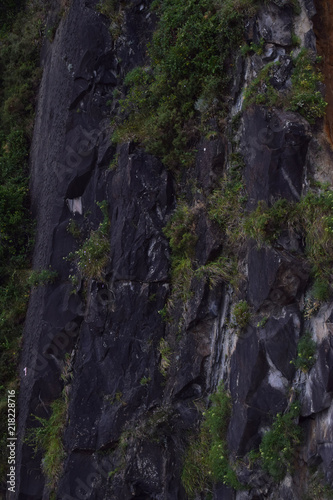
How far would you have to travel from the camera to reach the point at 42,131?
9.66m

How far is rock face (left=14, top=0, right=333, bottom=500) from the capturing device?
4969 mm

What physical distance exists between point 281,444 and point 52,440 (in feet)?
12.6

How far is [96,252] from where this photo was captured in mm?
7020

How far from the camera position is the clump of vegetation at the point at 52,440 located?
6.72 metres

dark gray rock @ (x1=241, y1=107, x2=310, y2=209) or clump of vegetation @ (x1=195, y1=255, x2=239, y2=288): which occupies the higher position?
dark gray rock @ (x1=241, y1=107, x2=310, y2=209)

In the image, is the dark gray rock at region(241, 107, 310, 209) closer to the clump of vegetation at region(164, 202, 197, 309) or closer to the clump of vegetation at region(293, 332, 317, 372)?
the clump of vegetation at region(164, 202, 197, 309)

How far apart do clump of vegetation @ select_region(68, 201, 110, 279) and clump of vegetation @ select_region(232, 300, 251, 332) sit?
7.85 ft

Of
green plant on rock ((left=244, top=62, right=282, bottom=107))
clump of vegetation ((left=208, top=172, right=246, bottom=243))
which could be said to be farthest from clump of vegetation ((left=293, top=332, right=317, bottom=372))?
green plant on rock ((left=244, top=62, right=282, bottom=107))

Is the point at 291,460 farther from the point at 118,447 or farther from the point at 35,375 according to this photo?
the point at 35,375

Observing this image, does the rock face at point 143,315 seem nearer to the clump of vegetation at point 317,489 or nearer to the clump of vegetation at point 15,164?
the clump of vegetation at point 317,489

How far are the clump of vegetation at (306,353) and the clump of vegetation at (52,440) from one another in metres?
3.98

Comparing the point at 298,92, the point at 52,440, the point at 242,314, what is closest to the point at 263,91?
the point at 298,92

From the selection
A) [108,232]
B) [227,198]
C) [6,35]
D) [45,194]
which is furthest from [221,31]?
[6,35]

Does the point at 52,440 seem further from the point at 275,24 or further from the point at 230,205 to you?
the point at 275,24
